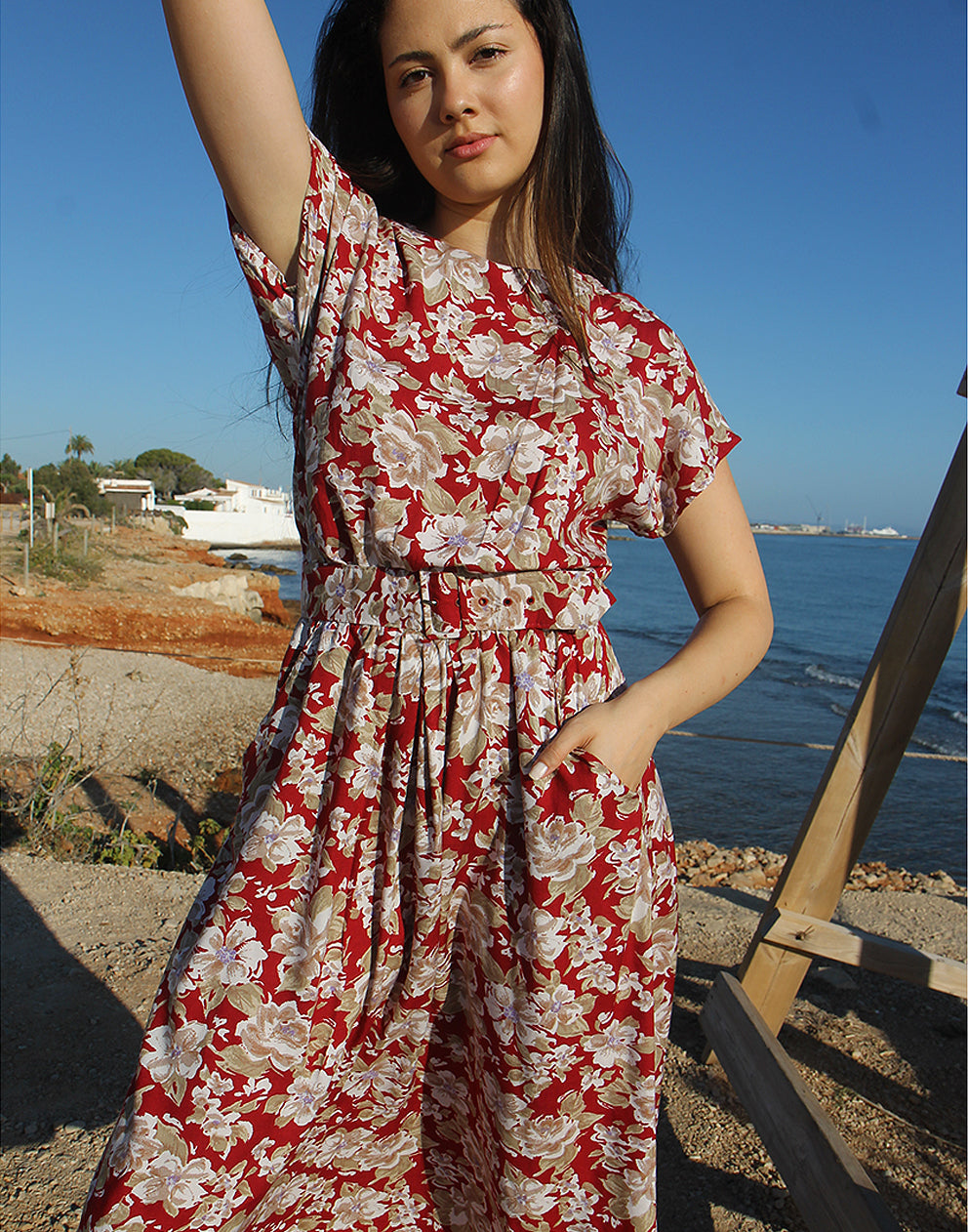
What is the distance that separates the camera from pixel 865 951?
2.51 metres

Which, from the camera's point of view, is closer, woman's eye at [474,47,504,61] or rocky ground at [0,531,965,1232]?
woman's eye at [474,47,504,61]

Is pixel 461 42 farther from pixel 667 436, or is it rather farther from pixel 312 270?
pixel 667 436

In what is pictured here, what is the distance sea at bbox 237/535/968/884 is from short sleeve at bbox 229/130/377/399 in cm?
295

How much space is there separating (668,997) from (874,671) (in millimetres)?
1342

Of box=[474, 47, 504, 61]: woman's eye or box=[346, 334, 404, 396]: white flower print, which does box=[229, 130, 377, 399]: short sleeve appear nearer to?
box=[346, 334, 404, 396]: white flower print

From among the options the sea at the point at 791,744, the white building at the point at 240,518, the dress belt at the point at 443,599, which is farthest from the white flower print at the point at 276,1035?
the white building at the point at 240,518

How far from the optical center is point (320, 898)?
1162 millimetres

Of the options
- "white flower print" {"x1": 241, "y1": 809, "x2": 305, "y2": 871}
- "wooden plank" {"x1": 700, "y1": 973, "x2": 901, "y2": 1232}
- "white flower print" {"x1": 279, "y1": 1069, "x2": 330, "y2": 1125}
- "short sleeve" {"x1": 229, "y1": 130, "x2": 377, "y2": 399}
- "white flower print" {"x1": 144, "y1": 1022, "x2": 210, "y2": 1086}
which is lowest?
"wooden plank" {"x1": 700, "y1": 973, "x2": 901, "y2": 1232}

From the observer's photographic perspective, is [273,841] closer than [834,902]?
Yes

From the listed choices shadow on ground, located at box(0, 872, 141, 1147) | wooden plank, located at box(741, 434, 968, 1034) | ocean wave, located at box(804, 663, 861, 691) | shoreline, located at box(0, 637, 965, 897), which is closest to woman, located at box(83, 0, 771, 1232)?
wooden plank, located at box(741, 434, 968, 1034)

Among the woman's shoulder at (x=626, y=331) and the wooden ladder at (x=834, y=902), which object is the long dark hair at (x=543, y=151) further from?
the wooden ladder at (x=834, y=902)

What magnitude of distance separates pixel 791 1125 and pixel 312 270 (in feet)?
6.87

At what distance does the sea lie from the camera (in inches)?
329

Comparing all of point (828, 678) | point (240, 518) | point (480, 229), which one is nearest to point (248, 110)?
point (480, 229)
